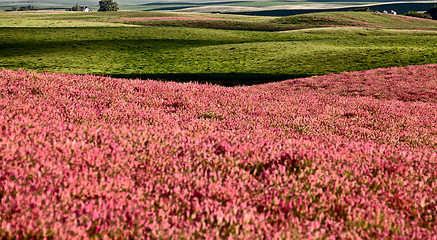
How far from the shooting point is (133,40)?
43656 mm

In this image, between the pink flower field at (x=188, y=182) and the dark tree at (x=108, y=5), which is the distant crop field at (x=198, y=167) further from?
the dark tree at (x=108, y=5)

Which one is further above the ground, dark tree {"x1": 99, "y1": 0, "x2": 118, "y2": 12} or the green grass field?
dark tree {"x1": 99, "y1": 0, "x2": 118, "y2": 12}

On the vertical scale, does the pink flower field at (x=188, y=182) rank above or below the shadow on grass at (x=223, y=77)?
above

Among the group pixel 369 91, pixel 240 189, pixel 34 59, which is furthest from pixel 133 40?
pixel 240 189

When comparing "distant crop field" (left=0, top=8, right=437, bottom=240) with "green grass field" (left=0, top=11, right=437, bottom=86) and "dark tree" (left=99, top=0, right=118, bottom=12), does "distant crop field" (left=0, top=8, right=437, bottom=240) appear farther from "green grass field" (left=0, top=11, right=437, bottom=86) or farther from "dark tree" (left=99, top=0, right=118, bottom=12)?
"dark tree" (left=99, top=0, right=118, bottom=12)

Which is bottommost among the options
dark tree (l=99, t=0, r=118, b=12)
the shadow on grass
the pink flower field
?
the shadow on grass

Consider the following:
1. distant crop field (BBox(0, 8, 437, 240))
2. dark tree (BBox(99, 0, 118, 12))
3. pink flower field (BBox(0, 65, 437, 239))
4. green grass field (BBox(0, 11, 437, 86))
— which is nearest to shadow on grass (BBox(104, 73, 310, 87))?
green grass field (BBox(0, 11, 437, 86))

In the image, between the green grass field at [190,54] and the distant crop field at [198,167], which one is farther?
the green grass field at [190,54]

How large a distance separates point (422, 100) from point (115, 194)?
16.0m

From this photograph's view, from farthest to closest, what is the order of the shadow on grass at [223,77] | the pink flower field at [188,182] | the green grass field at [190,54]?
the green grass field at [190,54] < the shadow on grass at [223,77] < the pink flower field at [188,182]

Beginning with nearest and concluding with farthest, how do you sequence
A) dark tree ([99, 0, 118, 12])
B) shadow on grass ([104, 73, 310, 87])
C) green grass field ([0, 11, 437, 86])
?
shadow on grass ([104, 73, 310, 87]) < green grass field ([0, 11, 437, 86]) < dark tree ([99, 0, 118, 12])

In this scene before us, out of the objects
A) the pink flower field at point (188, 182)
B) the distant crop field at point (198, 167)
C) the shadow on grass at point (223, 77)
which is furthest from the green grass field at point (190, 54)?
the pink flower field at point (188, 182)

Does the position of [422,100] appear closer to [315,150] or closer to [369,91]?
[369,91]

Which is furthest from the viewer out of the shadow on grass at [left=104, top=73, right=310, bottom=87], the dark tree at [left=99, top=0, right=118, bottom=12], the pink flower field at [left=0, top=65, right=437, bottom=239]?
the dark tree at [left=99, top=0, right=118, bottom=12]
